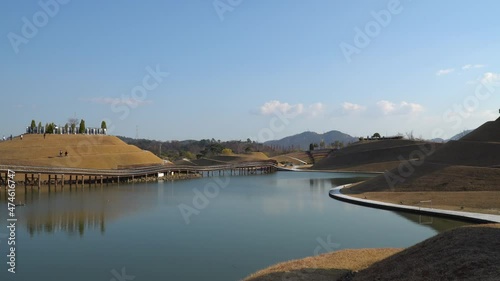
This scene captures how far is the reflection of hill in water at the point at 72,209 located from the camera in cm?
2757

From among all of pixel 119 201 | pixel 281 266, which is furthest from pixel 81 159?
pixel 281 266

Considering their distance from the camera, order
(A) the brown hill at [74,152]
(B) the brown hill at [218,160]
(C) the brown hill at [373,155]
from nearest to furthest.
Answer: (A) the brown hill at [74,152] < (C) the brown hill at [373,155] < (B) the brown hill at [218,160]

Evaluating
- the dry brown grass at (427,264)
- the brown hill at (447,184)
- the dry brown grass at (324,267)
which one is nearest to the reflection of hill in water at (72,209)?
the dry brown grass at (324,267)

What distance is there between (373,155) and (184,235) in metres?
94.9

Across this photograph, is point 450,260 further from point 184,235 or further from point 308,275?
point 184,235

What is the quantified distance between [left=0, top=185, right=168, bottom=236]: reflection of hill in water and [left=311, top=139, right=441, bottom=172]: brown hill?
217 feet

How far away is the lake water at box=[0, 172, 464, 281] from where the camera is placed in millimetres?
17891

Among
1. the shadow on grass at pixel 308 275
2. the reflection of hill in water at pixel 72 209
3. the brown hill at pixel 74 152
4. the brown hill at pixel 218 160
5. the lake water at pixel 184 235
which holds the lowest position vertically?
the lake water at pixel 184 235

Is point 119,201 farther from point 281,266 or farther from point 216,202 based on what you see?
point 281,266

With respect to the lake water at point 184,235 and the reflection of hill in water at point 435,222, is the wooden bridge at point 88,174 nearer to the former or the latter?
the lake water at point 184,235

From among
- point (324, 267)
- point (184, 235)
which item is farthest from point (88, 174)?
point (324, 267)

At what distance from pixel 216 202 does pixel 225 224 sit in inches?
539

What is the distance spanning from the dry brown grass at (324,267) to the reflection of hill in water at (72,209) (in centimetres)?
1522

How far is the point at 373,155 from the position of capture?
112062 millimetres
